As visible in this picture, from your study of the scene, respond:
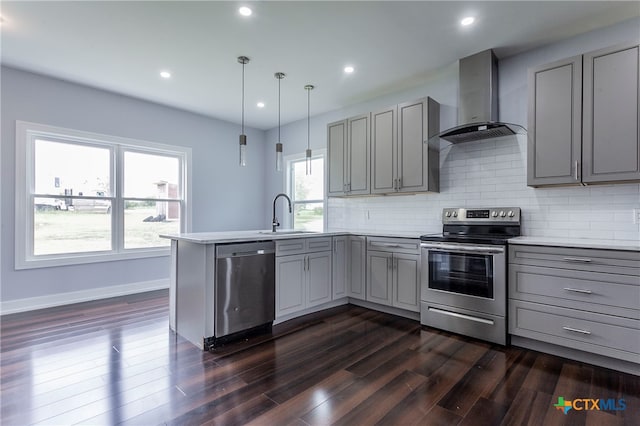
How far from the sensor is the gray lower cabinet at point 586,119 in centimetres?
242

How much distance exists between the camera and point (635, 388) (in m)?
2.07

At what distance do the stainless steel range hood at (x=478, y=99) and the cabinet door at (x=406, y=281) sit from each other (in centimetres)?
137

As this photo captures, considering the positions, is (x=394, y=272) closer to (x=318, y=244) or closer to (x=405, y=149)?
(x=318, y=244)

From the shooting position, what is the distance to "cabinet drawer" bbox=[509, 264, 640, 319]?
2.24 metres

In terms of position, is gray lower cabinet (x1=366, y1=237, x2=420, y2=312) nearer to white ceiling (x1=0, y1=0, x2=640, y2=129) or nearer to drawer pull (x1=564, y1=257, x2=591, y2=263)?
drawer pull (x1=564, y1=257, x2=591, y2=263)

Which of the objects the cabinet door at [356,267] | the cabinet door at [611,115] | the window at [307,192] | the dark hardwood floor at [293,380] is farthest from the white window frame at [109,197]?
the cabinet door at [611,115]

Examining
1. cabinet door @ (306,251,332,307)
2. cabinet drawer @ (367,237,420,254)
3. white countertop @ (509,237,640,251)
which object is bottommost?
cabinet door @ (306,251,332,307)

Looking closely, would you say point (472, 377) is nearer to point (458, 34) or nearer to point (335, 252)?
point (335, 252)

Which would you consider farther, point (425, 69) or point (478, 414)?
point (425, 69)

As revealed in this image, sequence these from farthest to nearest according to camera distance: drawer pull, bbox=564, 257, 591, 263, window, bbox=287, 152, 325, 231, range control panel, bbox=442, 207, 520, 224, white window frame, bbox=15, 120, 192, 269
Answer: window, bbox=287, 152, 325, 231
white window frame, bbox=15, 120, 192, 269
range control panel, bbox=442, 207, 520, 224
drawer pull, bbox=564, 257, 591, 263

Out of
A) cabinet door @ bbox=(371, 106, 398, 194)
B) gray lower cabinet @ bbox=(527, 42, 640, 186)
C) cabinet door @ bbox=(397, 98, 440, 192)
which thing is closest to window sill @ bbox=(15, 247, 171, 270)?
cabinet door @ bbox=(371, 106, 398, 194)

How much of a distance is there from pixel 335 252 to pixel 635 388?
2649 millimetres

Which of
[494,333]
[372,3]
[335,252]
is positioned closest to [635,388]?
[494,333]

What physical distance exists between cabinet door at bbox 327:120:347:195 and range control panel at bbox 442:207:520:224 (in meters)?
1.42
